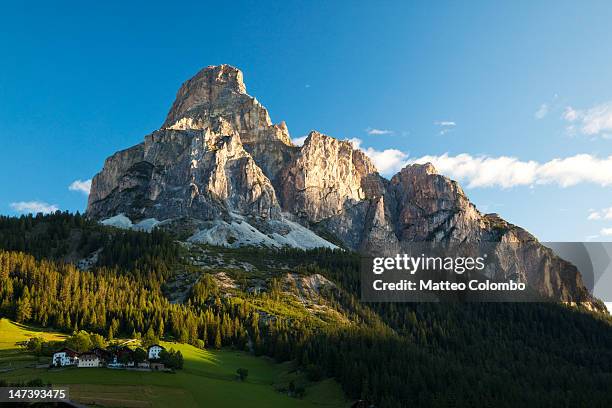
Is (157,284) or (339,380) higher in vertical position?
(157,284)

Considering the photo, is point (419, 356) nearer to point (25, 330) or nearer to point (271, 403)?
point (271, 403)

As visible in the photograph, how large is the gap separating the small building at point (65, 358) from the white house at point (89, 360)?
0.88m

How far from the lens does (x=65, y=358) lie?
98250 mm

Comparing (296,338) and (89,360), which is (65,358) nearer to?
(89,360)

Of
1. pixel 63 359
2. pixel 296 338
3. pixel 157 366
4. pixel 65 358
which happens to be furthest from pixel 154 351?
pixel 296 338

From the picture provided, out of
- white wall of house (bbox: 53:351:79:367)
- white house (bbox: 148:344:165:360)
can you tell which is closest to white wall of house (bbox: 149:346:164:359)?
white house (bbox: 148:344:165:360)

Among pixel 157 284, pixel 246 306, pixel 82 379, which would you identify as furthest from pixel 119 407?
pixel 157 284

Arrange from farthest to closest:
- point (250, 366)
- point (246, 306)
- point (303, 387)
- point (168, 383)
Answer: point (246, 306) → point (250, 366) → point (303, 387) → point (168, 383)

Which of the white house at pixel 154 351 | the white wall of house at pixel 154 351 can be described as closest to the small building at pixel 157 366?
the white house at pixel 154 351

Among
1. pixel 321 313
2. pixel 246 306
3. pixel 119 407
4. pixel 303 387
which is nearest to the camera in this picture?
pixel 119 407

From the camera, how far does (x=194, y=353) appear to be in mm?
132500

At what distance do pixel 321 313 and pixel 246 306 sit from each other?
34.3 meters

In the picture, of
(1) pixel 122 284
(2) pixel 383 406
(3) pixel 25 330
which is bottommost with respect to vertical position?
(2) pixel 383 406

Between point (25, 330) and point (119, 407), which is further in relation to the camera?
point (25, 330)
